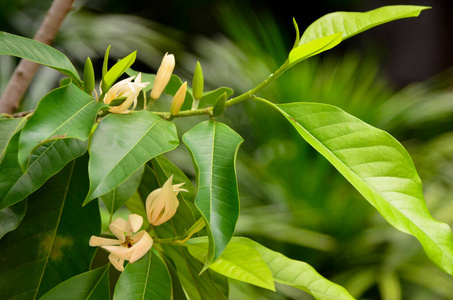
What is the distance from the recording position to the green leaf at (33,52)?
0.31m

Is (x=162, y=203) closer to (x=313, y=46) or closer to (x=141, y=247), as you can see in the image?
(x=141, y=247)

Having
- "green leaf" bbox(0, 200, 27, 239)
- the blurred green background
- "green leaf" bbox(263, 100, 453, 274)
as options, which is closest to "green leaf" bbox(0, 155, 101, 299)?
"green leaf" bbox(0, 200, 27, 239)

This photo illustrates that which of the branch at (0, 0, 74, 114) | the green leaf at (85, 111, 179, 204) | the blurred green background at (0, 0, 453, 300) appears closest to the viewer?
the green leaf at (85, 111, 179, 204)

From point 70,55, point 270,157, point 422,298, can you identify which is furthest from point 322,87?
point 70,55

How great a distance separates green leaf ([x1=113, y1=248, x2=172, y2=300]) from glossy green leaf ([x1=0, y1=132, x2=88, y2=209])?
80mm

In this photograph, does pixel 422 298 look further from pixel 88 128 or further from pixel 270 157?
pixel 88 128

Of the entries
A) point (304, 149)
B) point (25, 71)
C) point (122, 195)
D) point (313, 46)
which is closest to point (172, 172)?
point (122, 195)

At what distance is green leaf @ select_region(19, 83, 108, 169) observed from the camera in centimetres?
25

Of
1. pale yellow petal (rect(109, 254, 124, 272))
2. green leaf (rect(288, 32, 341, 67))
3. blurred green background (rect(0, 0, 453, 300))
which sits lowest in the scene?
blurred green background (rect(0, 0, 453, 300))

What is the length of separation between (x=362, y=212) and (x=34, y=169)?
3.58 ft

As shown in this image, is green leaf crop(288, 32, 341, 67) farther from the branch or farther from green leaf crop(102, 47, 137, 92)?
the branch

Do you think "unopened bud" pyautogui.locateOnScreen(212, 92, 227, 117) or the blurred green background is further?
the blurred green background

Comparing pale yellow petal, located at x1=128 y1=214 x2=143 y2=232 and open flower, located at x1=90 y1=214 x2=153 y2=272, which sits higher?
pale yellow petal, located at x1=128 y1=214 x2=143 y2=232

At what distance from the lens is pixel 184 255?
36 centimetres
